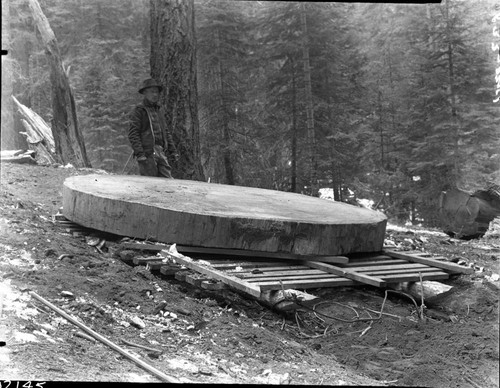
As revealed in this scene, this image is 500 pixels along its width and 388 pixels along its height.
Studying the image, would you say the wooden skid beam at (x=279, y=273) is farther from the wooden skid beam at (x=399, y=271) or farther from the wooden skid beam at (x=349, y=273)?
the wooden skid beam at (x=399, y=271)

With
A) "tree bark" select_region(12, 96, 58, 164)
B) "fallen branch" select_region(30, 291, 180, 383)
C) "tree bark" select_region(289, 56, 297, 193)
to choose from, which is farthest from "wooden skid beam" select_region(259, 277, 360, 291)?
"tree bark" select_region(12, 96, 58, 164)

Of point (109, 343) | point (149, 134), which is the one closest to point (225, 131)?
point (149, 134)

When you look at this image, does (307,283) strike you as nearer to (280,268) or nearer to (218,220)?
(280,268)

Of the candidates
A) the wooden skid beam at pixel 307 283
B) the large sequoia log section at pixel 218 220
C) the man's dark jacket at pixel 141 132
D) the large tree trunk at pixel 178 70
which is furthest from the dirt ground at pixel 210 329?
the large tree trunk at pixel 178 70

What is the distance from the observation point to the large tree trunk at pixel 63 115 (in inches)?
290

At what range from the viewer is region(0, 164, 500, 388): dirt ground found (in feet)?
7.15

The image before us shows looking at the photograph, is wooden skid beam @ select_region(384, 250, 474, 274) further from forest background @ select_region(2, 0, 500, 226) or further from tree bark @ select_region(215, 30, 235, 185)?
tree bark @ select_region(215, 30, 235, 185)

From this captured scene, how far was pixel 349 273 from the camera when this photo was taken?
11.2 feet

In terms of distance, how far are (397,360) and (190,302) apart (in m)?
1.15

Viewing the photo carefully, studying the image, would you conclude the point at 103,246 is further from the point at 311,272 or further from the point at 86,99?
the point at 86,99

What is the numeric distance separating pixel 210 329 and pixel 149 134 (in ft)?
10.3

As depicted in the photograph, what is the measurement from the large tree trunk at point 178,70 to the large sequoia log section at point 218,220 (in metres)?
1.90

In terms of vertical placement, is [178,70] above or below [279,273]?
above

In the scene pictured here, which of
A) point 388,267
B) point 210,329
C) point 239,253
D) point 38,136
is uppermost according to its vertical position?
point 38,136
